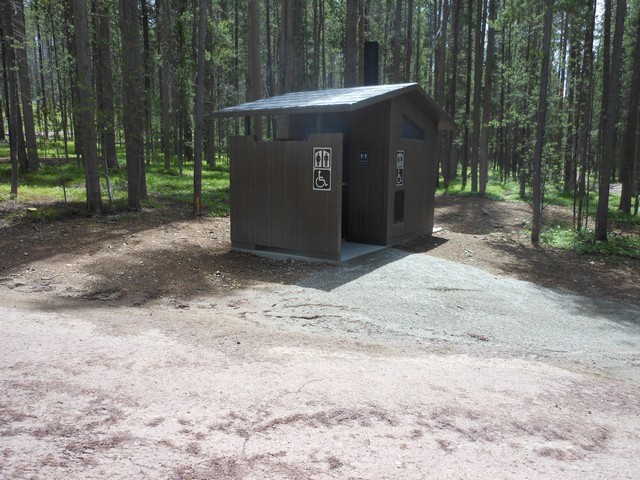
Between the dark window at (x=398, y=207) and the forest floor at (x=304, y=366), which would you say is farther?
the dark window at (x=398, y=207)

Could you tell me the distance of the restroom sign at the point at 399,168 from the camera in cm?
1090

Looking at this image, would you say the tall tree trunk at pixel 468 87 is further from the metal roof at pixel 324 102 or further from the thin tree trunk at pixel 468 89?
the metal roof at pixel 324 102

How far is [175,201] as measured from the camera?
52.4 feet

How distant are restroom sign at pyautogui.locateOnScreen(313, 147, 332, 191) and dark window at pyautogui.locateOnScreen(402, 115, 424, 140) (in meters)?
3.00

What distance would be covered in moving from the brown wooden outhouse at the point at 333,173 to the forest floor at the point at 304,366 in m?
0.67

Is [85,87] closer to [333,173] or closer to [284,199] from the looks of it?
[284,199]

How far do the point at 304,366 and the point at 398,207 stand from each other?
22.9ft

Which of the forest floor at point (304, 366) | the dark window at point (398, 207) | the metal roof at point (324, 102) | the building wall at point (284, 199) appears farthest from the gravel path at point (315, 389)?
the dark window at point (398, 207)

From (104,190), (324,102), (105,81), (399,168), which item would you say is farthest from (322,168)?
(104,190)

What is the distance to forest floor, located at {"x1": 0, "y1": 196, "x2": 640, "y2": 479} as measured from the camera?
3.20m

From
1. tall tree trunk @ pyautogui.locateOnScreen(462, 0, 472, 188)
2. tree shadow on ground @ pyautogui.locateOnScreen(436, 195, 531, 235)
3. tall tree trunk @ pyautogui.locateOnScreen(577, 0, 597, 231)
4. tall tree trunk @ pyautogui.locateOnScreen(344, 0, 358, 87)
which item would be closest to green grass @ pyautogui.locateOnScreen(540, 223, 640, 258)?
tall tree trunk @ pyautogui.locateOnScreen(577, 0, 597, 231)

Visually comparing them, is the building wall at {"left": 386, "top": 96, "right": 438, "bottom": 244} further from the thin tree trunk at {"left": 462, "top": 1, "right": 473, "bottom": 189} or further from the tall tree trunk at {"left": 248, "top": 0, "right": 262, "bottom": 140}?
the thin tree trunk at {"left": 462, "top": 1, "right": 473, "bottom": 189}

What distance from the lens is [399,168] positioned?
11008 millimetres

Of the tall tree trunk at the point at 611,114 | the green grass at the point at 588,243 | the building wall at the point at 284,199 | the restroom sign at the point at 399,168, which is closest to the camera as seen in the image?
the building wall at the point at 284,199
